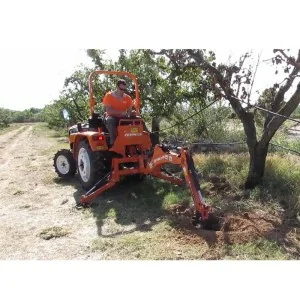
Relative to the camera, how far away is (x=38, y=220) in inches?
198

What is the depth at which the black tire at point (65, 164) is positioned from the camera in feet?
24.2

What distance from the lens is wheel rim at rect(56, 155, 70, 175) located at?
7.43 metres

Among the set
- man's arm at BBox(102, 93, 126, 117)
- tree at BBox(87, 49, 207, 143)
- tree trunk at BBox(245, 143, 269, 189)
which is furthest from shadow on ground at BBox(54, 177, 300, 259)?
tree at BBox(87, 49, 207, 143)

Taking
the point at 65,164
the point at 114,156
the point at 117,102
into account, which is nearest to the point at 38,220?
the point at 114,156

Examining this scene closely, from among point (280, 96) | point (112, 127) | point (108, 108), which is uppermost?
point (280, 96)

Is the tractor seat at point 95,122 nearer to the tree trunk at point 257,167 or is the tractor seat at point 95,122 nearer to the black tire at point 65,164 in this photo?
the black tire at point 65,164

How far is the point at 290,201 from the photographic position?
15.7ft

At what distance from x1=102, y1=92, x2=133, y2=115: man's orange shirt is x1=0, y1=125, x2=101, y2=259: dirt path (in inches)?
65.2

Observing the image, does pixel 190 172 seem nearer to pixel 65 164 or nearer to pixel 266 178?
pixel 266 178

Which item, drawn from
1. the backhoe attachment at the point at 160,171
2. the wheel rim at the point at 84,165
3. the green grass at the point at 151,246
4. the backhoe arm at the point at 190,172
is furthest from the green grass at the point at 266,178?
the wheel rim at the point at 84,165

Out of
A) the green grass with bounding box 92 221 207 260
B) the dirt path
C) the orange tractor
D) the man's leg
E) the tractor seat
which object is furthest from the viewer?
the tractor seat

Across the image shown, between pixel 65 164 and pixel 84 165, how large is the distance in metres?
1.38

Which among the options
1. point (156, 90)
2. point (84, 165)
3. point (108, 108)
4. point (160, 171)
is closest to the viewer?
point (108, 108)

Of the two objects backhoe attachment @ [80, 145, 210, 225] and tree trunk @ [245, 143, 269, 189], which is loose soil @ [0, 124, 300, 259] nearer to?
backhoe attachment @ [80, 145, 210, 225]
